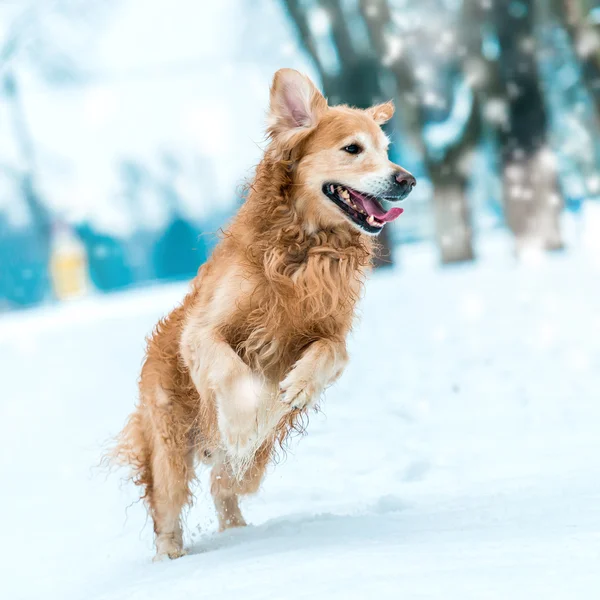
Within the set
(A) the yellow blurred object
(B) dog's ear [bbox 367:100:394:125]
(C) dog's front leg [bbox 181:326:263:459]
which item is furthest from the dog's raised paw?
(A) the yellow blurred object

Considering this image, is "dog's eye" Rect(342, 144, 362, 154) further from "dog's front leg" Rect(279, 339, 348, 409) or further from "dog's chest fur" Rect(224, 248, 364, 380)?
"dog's front leg" Rect(279, 339, 348, 409)

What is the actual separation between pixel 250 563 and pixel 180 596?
321 mm

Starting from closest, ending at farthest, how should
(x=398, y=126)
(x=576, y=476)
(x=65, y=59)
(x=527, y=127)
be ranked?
(x=576, y=476), (x=527, y=127), (x=398, y=126), (x=65, y=59)

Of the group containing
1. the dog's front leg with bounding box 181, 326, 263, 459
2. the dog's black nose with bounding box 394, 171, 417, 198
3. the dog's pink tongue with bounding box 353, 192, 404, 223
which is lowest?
the dog's front leg with bounding box 181, 326, 263, 459

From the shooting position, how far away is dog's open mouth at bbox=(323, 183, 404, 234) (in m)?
3.39

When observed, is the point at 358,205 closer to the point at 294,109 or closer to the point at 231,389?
the point at 294,109

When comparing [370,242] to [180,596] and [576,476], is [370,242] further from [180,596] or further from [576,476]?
[180,596]

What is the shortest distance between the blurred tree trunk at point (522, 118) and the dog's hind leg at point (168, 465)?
9.47 metres

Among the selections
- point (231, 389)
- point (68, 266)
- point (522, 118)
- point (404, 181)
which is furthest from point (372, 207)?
point (68, 266)

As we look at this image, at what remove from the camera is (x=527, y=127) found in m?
12.0

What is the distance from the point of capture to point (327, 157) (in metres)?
3.44

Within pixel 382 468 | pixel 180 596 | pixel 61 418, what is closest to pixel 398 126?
pixel 61 418

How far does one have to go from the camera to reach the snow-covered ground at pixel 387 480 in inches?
84.5

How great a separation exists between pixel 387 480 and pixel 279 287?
1387mm
